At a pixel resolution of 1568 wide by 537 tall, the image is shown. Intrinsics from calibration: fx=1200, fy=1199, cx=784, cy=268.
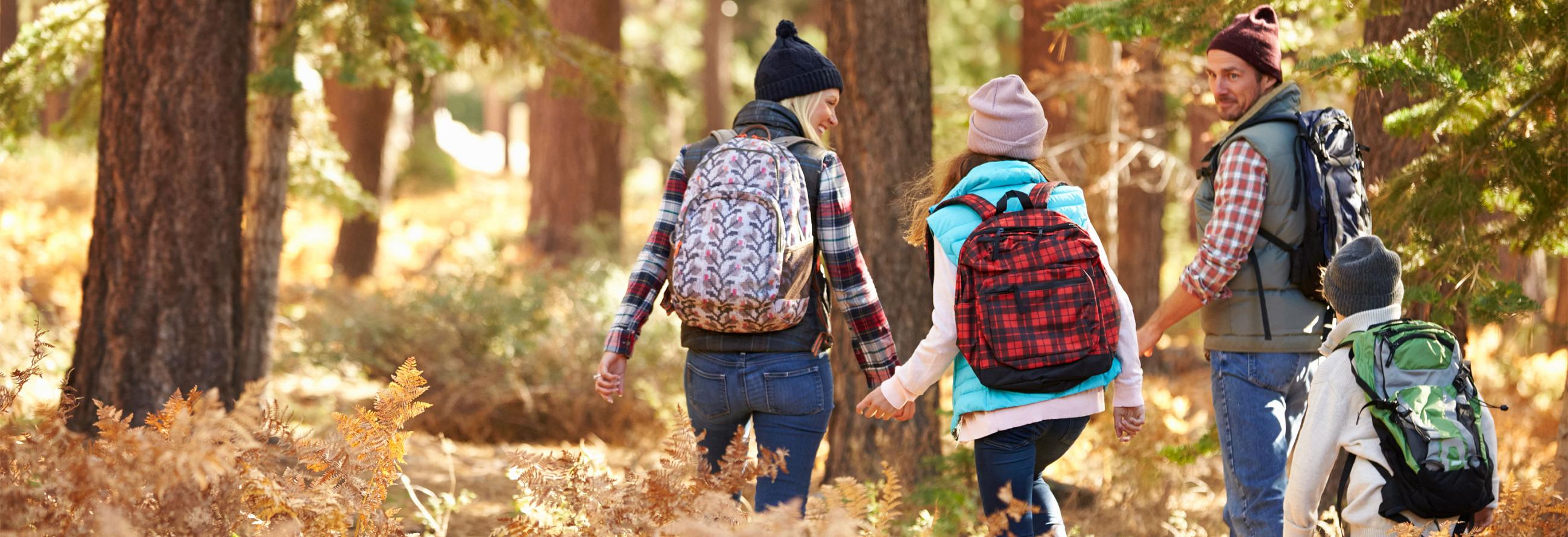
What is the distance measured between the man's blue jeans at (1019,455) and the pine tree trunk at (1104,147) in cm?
618

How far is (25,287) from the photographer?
36.7 ft

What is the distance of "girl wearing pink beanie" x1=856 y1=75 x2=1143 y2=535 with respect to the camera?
323cm

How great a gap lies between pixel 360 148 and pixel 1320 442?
491 inches

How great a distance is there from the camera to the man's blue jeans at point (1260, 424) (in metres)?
3.75

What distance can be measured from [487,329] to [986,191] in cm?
612

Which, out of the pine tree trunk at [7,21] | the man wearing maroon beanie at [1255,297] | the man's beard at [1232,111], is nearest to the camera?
the man wearing maroon beanie at [1255,297]

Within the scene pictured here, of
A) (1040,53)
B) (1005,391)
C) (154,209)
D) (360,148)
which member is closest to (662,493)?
(1005,391)

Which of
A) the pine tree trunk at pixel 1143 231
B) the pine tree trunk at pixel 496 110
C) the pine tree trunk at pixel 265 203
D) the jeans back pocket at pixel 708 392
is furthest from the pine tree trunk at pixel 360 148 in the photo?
the pine tree trunk at pixel 496 110

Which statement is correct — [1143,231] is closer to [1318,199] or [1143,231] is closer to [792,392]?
[1318,199]

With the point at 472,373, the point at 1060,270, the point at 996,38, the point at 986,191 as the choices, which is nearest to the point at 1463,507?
the point at 1060,270

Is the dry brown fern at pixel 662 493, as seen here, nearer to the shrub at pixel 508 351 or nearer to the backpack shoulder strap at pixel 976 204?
the backpack shoulder strap at pixel 976 204

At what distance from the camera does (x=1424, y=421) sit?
3.05m

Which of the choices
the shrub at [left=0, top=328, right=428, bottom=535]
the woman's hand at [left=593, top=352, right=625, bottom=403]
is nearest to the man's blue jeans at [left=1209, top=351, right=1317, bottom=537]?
the woman's hand at [left=593, top=352, right=625, bottom=403]

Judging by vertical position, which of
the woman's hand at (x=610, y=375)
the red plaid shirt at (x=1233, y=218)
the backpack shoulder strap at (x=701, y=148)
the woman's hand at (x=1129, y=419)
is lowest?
the woman's hand at (x=1129, y=419)
